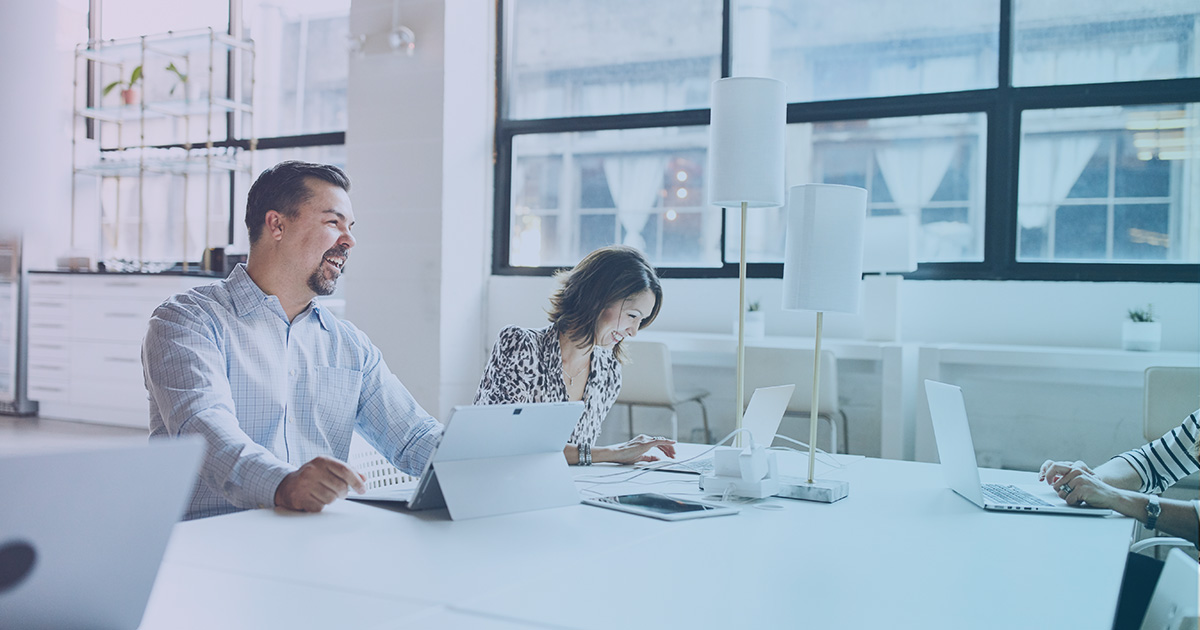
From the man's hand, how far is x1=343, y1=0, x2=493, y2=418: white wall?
10.5 feet

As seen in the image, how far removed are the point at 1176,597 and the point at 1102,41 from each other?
3581 mm

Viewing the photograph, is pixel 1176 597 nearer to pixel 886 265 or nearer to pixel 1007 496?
pixel 1007 496

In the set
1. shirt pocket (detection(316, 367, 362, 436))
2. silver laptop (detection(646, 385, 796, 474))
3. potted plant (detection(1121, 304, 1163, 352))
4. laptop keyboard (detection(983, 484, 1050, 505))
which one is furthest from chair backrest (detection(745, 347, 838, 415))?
shirt pocket (detection(316, 367, 362, 436))

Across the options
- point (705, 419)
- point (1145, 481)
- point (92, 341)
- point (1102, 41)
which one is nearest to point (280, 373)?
point (1145, 481)

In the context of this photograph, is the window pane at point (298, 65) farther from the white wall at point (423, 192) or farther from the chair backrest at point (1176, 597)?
the chair backrest at point (1176, 597)

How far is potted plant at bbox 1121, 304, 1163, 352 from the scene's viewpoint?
3.64 meters

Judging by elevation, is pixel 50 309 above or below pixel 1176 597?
above

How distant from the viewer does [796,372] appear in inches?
150

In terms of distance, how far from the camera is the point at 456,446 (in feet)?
5.08

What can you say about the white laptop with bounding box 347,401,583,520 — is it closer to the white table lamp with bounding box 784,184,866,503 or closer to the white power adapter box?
the white power adapter box

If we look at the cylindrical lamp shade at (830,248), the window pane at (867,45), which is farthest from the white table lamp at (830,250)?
the window pane at (867,45)

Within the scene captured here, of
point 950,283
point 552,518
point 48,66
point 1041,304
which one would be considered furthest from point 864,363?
point 48,66

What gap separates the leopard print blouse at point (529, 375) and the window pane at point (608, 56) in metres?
2.61

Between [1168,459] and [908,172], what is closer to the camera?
[1168,459]
